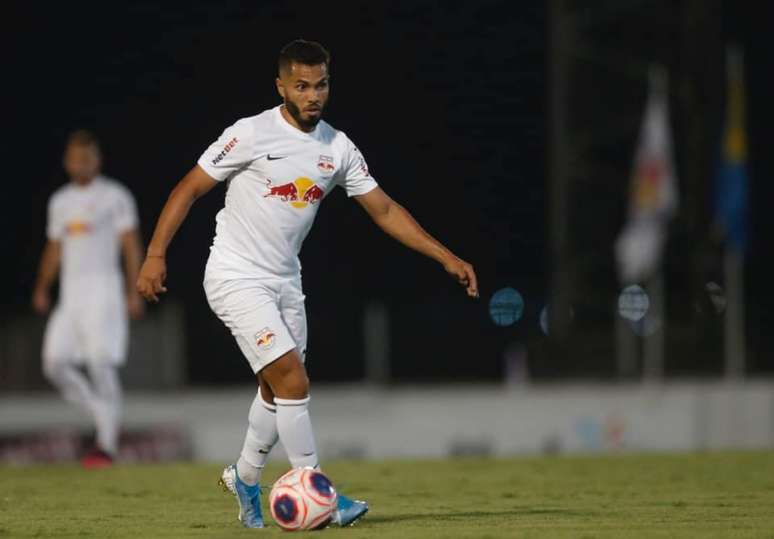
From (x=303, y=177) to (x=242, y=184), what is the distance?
0.96ft

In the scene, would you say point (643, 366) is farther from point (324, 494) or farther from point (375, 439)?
point (324, 494)

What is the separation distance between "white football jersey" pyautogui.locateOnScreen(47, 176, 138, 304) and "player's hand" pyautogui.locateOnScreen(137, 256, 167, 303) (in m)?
5.91

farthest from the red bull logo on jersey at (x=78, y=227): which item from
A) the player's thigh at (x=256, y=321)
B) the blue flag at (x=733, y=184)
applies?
the blue flag at (x=733, y=184)

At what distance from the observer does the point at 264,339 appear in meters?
7.86

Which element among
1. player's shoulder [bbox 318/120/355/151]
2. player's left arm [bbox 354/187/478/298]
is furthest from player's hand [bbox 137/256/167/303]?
player's left arm [bbox 354/187/478/298]

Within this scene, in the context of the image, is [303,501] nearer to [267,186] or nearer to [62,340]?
[267,186]

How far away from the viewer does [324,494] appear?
25.6 feet

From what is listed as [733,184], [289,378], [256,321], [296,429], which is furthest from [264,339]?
[733,184]

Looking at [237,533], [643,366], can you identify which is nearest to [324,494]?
[237,533]

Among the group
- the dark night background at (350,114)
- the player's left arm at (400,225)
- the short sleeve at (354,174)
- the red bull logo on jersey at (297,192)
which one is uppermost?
the dark night background at (350,114)

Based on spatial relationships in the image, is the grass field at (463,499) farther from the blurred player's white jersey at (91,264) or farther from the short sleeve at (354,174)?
the short sleeve at (354,174)

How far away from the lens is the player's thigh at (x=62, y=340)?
44.9ft

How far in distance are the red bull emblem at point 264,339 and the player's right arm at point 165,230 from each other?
47cm

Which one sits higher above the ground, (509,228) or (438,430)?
(509,228)
